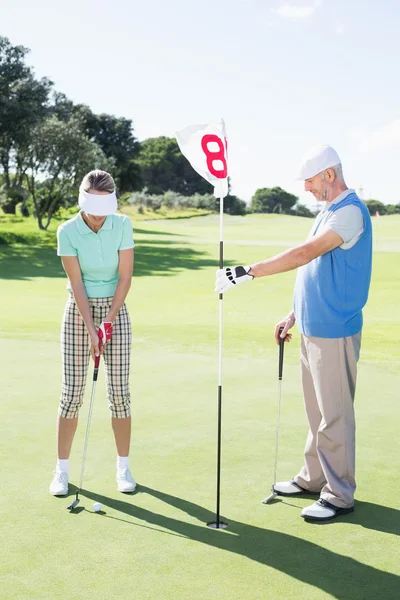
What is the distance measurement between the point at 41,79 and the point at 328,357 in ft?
95.7

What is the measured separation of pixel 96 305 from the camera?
15.1ft

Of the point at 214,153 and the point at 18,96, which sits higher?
the point at 18,96

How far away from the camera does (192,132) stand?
4.10 metres

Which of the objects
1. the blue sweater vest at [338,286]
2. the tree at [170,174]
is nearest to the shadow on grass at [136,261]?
the blue sweater vest at [338,286]

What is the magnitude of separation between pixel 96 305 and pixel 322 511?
164 cm

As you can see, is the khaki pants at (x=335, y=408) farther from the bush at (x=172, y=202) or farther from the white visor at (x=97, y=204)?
the bush at (x=172, y=202)

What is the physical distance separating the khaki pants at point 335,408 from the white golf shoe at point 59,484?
1383mm

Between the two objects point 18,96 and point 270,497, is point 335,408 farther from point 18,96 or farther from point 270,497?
point 18,96

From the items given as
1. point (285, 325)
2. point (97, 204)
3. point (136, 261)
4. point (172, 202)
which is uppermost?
point (172, 202)

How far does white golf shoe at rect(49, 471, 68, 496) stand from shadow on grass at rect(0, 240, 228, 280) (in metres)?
17.6

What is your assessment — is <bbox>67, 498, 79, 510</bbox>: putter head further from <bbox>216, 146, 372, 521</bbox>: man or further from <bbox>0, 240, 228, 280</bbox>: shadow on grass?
<bbox>0, 240, 228, 280</bbox>: shadow on grass

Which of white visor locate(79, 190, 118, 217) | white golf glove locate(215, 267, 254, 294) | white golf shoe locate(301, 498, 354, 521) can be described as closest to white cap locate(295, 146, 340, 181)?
→ white golf glove locate(215, 267, 254, 294)

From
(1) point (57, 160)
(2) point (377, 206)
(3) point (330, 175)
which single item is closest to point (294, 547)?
(3) point (330, 175)

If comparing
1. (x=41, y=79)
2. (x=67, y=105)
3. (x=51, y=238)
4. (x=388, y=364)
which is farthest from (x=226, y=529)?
(x=67, y=105)
